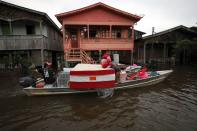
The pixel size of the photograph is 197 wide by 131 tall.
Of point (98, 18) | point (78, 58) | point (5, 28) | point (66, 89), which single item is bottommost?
point (66, 89)

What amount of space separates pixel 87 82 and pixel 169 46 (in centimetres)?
1949

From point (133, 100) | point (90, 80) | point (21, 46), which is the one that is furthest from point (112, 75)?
point (21, 46)

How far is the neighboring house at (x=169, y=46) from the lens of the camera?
18763 millimetres

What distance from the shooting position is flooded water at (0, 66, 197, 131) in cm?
494

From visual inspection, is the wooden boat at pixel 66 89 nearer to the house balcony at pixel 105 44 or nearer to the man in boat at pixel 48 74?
the man in boat at pixel 48 74

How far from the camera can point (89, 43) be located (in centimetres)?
1459

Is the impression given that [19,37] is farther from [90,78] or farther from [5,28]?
[90,78]

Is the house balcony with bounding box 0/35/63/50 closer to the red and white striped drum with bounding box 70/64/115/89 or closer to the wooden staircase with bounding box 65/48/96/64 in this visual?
the wooden staircase with bounding box 65/48/96/64

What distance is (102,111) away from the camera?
239 inches

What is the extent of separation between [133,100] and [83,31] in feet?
41.4

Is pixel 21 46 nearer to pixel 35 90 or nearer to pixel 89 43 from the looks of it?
pixel 89 43

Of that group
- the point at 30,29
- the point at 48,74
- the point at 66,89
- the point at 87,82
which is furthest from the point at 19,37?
the point at 87,82

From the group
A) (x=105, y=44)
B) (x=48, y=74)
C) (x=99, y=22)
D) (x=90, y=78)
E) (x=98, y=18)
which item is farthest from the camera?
(x=98, y=18)

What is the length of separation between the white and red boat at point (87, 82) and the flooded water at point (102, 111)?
36 cm
